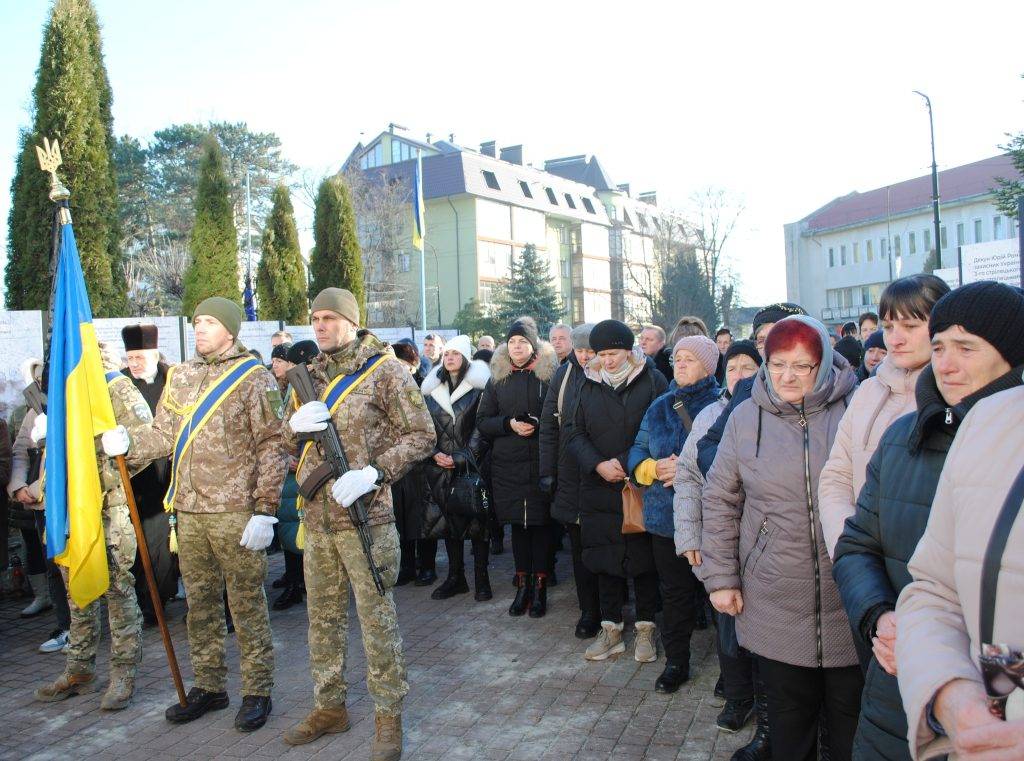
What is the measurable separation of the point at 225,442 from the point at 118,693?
1.74 m

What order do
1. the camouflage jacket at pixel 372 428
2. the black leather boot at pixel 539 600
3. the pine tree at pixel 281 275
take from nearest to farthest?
the camouflage jacket at pixel 372 428, the black leather boot at pixel 539 600, the pine tree at pixel 281 275

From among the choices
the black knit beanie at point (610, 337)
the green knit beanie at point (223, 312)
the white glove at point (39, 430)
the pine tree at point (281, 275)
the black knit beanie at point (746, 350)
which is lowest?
the white glove at point (39, 430)

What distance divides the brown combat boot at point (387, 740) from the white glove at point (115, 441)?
2.12 metres

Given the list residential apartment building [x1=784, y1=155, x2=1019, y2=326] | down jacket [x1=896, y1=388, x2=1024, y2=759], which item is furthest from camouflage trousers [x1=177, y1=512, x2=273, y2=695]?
residential apartment building [x1=784, y1=155, x2=1019, y2=326]

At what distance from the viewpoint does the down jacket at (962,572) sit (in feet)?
5.44

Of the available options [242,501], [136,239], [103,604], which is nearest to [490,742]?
[242,501]

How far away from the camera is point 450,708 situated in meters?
4.90

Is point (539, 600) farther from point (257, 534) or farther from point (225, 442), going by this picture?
point (225, 442)

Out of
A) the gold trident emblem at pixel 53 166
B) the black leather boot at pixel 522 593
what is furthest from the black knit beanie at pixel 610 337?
the gold trident emblem at pixel 53 166

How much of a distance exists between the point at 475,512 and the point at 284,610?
1.82 metres

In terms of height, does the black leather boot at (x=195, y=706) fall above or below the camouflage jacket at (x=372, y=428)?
below

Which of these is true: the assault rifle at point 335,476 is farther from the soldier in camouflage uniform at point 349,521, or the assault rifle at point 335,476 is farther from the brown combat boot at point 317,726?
the brown combat boot at point 317,726

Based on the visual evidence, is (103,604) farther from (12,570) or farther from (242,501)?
(242,501)

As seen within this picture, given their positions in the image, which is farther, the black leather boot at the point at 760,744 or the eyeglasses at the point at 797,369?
the black leather boot at the point at 760,744
